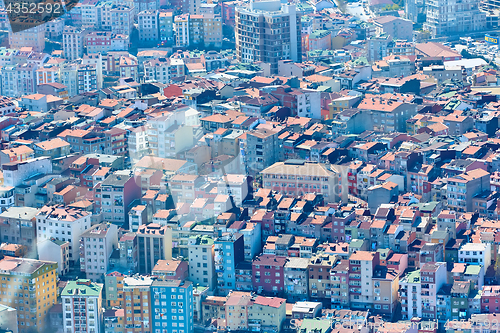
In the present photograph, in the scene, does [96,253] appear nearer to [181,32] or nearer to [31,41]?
[31,41]

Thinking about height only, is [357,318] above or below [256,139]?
below

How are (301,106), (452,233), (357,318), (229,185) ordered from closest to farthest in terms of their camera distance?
(357,318) < (452,233) < (229,185) < (301,106)

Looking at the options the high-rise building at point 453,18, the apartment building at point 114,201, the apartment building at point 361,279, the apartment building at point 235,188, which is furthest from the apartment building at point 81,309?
the high-rise building at point 453,18

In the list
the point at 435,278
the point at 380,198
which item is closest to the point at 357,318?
the point at 435,278

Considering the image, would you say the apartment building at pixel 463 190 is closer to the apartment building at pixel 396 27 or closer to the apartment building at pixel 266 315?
the apartment building at pixel 266 315

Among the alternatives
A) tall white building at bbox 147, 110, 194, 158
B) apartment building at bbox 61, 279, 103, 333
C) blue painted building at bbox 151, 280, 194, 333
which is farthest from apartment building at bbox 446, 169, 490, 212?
apartment building at bbox 61, 279, 103, 333

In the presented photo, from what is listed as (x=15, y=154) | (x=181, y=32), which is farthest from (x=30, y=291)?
(x=181, y=32)

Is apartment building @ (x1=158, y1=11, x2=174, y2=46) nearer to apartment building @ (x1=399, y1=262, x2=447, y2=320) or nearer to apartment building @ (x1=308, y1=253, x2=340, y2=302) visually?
apartment building @ (x1=308, y1=253, x2=340, y2=302)

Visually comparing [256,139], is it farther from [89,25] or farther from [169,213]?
[89,25]
